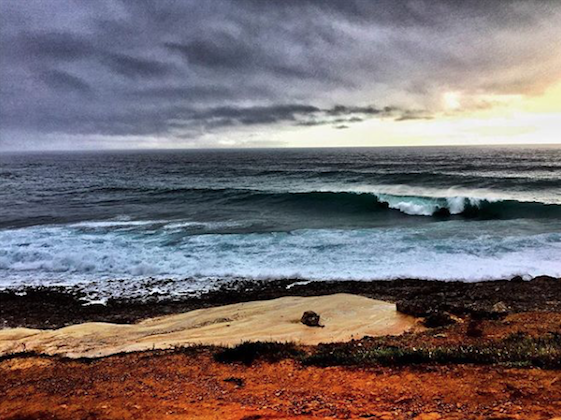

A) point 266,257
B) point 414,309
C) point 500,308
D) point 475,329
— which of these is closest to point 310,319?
point 414,309

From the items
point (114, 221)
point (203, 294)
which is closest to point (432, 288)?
point (203, 294)

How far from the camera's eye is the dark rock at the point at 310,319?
31.4 ft

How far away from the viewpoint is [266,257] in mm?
16891

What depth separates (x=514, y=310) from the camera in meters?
10.4

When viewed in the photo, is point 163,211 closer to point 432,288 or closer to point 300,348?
point 432,288

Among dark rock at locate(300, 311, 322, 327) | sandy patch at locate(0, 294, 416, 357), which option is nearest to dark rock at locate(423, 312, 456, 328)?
sandy patch at locate(0, 294, 416, 357)

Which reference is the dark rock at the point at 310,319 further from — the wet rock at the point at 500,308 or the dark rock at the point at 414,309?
the wet rock at the point at 500,308

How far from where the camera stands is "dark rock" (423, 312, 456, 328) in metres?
8.92

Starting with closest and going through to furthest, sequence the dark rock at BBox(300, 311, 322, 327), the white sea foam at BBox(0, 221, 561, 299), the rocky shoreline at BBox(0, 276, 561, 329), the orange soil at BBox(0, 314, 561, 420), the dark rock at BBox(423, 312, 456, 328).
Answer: the orange soil at BBox(0, 314, 561, 420) < the dark rock at BBox(423, 312, 456, 328) < the dark rock at BBox(300, 311, 322, 327) < the rocky shoreline at BBox(0, 276, 561, 329) < the white sea foam at BBox(0, 221, 561, 299)

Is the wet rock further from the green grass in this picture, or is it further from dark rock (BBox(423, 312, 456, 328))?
the green grass

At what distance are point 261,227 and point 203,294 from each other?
10.5 meters

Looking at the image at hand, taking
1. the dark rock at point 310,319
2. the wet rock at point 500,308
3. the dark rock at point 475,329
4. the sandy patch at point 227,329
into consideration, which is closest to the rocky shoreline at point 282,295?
the wet rock at point 500,308

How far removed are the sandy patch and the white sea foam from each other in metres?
2.92

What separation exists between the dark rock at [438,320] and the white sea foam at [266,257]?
4.82 m
